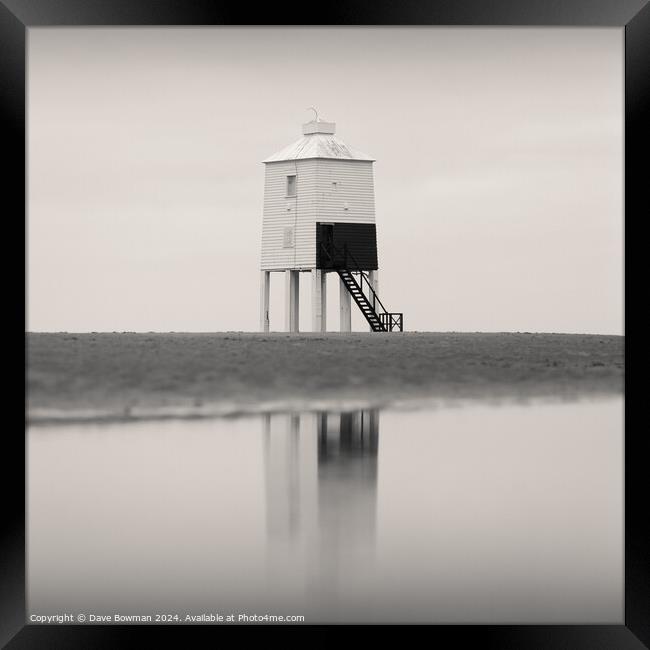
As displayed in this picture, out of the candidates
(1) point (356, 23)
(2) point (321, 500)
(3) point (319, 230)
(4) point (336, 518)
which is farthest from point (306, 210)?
(1) point (356, 23)

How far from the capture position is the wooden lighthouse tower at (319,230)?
3841 cm

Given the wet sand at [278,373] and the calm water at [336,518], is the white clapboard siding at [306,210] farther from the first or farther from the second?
the calm water at [336,518]

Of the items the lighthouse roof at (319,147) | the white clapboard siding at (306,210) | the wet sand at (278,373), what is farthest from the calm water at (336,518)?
the white clapboard siding at (306,210)

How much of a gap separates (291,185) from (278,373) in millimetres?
13882

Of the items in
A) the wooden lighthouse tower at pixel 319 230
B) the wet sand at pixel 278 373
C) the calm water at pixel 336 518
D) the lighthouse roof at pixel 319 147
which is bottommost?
the calm water at pixel 336 518

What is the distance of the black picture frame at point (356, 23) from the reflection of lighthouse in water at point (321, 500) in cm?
108

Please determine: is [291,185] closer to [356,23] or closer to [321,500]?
[321,500]

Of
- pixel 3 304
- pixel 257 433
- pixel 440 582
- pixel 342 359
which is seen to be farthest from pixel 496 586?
pixel 342 359

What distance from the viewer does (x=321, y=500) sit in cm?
1983

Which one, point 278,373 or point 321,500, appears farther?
point 278,373

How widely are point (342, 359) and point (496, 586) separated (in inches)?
390

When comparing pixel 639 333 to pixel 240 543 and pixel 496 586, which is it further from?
pixel 240 543

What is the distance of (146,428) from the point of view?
21516mm

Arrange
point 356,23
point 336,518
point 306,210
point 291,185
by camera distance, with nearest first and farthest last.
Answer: point 356,23 < point 336,518 < point 291,185 < point 306,210
